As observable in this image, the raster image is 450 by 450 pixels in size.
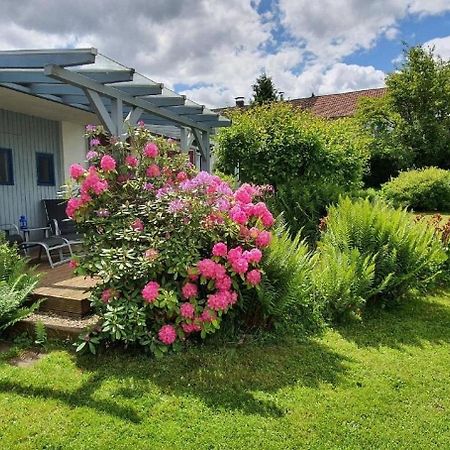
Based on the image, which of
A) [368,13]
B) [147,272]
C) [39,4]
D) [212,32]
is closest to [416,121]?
[368,13]

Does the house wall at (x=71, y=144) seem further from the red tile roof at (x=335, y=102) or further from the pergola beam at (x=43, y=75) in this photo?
the red tile roof at (x=335, y=102)

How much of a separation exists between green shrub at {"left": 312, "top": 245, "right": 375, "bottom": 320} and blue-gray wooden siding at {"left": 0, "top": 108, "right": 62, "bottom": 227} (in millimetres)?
5918

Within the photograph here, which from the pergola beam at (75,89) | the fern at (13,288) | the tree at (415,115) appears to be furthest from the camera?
the tree at (415,115)

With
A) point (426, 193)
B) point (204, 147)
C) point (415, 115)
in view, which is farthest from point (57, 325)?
point (415, 115)

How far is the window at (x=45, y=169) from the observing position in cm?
853

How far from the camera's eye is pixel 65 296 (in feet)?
14.4

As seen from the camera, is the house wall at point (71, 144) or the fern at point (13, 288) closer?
the fern at point (13, 288)

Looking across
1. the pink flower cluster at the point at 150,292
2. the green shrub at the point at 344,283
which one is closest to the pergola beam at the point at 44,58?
the pink flower cluster at the point at 150,292

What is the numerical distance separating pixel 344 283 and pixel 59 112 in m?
6.36

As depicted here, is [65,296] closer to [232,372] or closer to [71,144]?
[232,372]

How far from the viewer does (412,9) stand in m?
10.4

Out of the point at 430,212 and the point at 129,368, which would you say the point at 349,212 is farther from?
the point at 430,212

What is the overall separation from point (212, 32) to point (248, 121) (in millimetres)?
2832

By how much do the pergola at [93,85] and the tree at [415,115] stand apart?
559 inches
